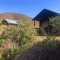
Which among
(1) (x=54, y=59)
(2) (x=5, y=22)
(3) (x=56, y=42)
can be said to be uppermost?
(2) (x=5, y=22)

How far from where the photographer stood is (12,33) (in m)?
17.4

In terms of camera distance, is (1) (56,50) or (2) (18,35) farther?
(2) (18,35)

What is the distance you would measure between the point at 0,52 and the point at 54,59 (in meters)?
5.69

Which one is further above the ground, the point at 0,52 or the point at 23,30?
the point at 23,30

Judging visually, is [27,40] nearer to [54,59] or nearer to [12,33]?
[12,33]

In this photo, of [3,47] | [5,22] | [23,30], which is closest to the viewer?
[3,47]

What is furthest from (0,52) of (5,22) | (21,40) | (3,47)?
(5,22)

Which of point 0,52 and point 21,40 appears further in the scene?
point 21,40

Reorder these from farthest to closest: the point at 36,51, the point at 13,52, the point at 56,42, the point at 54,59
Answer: the point at 13,52 < the point at 56,42 < the point at 36,51 < the point at 54,59

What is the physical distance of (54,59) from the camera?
10.8 m

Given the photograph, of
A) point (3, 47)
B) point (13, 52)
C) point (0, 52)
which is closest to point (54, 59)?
point (13, 52)

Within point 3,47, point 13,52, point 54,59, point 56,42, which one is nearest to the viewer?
point 54,59

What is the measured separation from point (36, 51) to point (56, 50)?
1409 millimetres

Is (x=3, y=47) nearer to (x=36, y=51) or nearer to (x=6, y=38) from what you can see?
(x=6, y=38)
